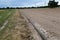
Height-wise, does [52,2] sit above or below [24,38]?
below

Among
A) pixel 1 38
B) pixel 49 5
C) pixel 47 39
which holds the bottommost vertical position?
pixel 49 5

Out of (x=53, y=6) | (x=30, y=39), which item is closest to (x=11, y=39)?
(x=30, y=39)

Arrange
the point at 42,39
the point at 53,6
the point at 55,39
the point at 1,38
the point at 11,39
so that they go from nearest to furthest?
1. the point at 55,39
2. the point at 42,39
3. the point at 11,39
4. the point at 1,38
5. the point at 53,6

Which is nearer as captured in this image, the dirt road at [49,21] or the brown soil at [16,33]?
the brown soil at [16,33]

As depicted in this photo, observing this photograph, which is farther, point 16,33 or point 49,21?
point 49,21

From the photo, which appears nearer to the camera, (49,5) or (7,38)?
(7,38)

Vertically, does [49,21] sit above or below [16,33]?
below

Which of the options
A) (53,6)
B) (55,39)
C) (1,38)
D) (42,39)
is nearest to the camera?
(55,39)

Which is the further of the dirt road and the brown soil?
the dirt road

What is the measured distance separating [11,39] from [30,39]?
813 mm

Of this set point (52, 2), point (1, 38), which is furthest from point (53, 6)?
point (1, 38)

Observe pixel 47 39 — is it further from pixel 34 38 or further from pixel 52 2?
pixel 52 2

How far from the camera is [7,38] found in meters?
9.80

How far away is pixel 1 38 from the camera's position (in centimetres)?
1009
